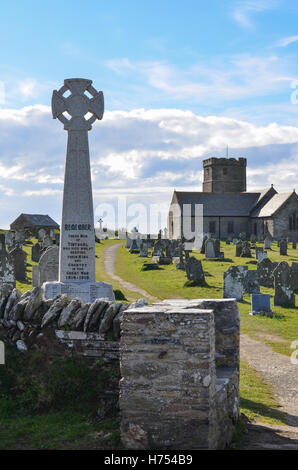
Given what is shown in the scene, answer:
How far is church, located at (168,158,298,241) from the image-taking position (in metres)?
59.9

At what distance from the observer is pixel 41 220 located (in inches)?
2452

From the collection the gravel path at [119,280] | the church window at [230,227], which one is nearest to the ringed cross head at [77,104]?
the gravel path at [119,280]

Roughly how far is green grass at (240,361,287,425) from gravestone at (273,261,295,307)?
26.1 feet

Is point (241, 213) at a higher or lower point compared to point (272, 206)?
lower

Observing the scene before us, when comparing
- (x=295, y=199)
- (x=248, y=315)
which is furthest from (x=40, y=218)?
(x=248, y=315)

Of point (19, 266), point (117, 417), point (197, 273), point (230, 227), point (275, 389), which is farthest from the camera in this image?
point (230, 227)

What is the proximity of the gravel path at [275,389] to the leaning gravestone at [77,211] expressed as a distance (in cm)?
379

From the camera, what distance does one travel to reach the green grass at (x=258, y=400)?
7.43 metres

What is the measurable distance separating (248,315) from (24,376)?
1055 centimetres

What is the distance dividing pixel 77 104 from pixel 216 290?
1089 cm

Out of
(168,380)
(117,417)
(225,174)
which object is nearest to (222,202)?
(225,174)

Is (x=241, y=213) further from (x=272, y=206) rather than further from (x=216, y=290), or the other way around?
(x=216, y=290)

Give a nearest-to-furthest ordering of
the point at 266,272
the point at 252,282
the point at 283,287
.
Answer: the point at 283,287 → the point at 252,282 → the point at 266,272
